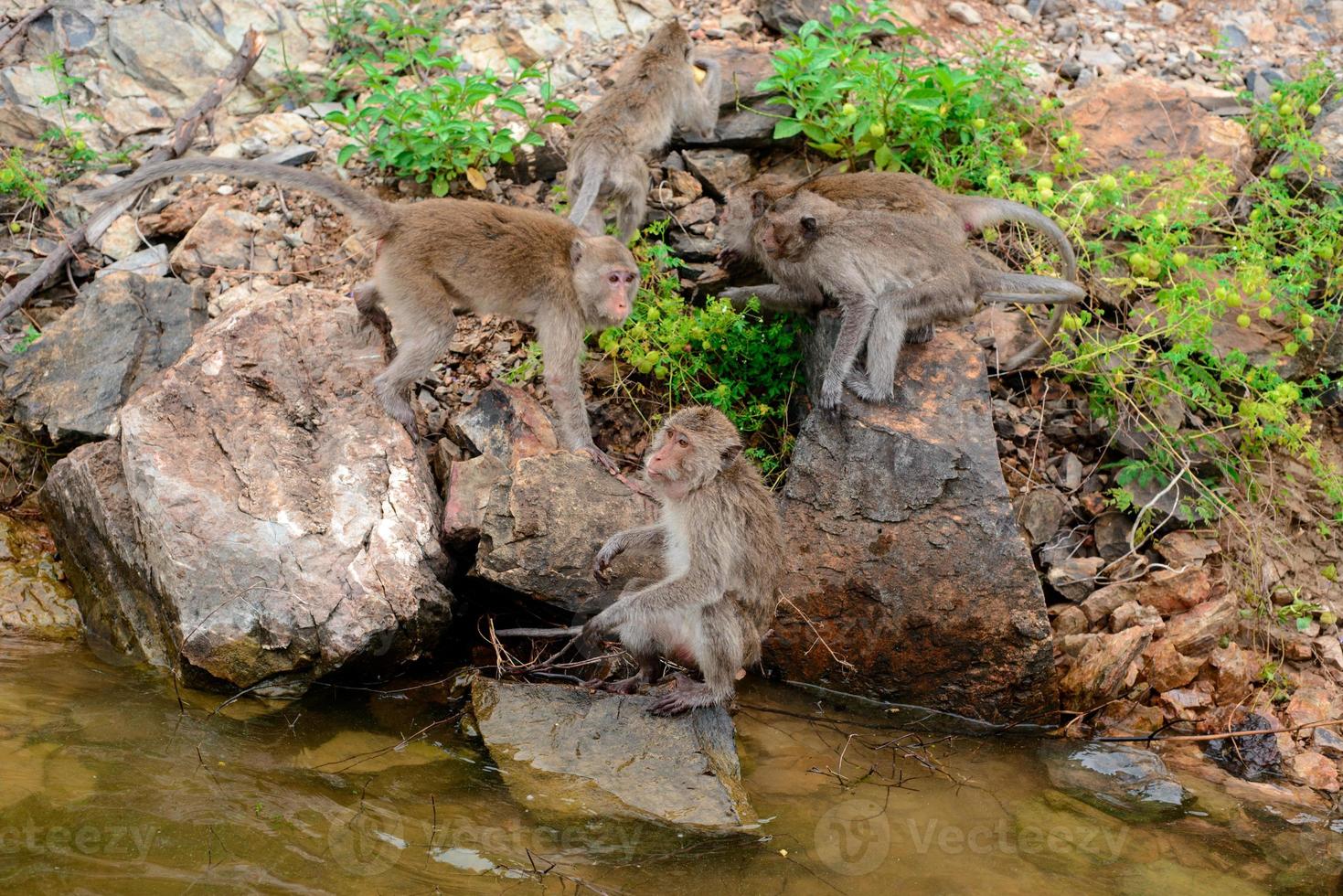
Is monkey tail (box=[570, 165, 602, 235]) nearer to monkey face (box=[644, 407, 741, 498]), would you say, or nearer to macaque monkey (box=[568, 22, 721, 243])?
macaque monkey (box=[568, 22, 721, 243])

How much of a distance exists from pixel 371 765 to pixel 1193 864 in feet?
10.3

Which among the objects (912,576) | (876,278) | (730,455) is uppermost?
(876,278)

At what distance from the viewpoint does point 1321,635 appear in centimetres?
613

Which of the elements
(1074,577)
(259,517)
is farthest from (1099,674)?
(259,517)

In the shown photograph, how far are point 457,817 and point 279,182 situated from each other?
3120 millimetres

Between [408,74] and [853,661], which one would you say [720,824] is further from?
[408,74]

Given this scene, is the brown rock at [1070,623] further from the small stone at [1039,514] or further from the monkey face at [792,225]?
the monkey face at [792,225]

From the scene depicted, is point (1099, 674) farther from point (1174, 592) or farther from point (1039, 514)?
point (1039, 514)

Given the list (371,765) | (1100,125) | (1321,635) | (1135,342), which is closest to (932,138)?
(1100,125)

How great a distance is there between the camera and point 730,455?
16.0 feet

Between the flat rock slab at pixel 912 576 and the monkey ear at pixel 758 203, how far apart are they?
1.44m

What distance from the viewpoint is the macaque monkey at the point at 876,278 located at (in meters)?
5.86

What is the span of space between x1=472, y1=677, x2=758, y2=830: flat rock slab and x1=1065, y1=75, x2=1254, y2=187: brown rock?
5199 millimetres

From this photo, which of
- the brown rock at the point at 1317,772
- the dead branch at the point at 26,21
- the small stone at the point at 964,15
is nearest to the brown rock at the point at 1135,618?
the brown rock at the point at 1317,772
